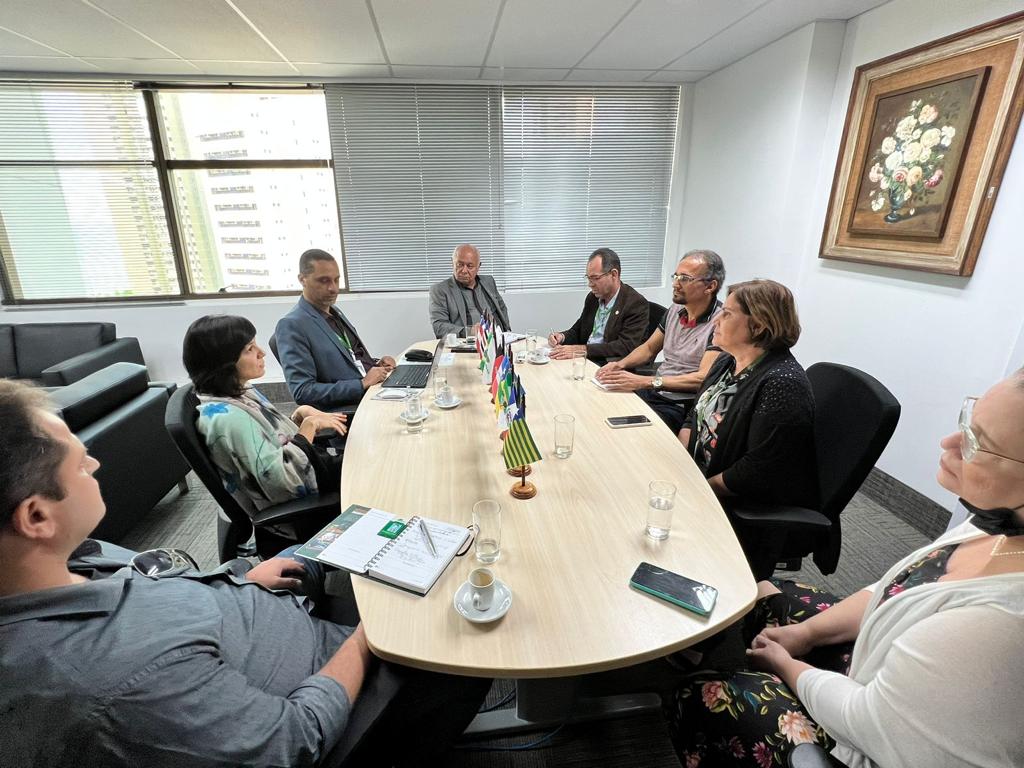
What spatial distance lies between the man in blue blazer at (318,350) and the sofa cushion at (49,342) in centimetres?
230

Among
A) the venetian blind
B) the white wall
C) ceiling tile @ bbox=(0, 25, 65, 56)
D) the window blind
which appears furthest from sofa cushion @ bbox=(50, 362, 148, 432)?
the white wall

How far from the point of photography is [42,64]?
10.2 feet

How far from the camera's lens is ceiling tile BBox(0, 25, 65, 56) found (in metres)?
2.63

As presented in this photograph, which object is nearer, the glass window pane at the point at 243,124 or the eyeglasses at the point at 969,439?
the eyeglasses at the point at 969,439

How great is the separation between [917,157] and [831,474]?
6.11 ft

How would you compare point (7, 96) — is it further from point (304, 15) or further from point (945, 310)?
point (945, 310)

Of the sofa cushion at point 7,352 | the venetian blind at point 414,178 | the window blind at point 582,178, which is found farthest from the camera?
the window blind at point 582,178

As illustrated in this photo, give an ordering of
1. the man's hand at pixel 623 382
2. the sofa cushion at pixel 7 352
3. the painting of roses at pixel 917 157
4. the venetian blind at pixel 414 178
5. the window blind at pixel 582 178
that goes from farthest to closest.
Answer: the window blind at pixel 582 178 < the venetian blind at pixel 414 178 < the sofa cushion at pixel 7 352 < the man's hand at pixel 623 382 < the painting of roses at pixel 917 157

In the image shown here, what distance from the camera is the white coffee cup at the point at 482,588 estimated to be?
91 centimetres

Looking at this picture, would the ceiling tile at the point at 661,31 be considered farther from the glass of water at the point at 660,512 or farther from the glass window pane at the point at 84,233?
the glass window pane at the point at 84,233

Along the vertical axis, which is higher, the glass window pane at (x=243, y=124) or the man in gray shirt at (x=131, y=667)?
the glass window pane at (x=243, y=124)

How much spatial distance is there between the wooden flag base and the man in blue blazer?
4.00 feet

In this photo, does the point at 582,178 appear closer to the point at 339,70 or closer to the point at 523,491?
the point at 339,70

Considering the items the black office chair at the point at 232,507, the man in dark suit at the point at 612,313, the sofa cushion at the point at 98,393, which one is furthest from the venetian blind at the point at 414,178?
the black office chair at the point at 232,507
